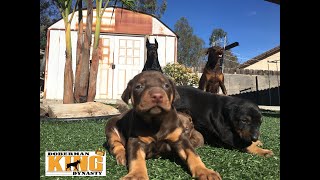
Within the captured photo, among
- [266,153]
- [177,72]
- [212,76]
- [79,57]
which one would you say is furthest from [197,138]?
[212,76]

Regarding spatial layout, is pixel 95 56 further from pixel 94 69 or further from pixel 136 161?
pixel 136 161

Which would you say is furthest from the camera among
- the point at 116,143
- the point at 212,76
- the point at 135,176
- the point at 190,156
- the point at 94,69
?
the point at 212,76

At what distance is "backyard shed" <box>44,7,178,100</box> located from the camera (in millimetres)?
1269

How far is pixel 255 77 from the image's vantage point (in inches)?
51.1

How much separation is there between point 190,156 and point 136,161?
5.4 inches

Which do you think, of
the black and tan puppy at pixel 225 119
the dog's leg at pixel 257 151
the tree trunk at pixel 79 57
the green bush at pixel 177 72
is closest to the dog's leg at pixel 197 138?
the black and tan puppy at pixel 225 119

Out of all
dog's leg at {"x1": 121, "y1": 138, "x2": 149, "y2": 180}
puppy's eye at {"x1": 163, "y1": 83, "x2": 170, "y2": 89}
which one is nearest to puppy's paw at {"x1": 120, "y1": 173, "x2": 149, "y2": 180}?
dog's leg at {"x1": 121, "y1": 138, "x2": 149, "y2": 180}

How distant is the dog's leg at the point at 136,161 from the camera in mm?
714

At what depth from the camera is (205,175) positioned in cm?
71

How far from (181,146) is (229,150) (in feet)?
0.78

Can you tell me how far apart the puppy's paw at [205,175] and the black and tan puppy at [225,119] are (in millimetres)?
302
